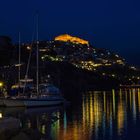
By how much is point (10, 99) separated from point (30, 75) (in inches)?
1757

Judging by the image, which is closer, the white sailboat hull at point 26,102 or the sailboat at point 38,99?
the white sailboat hull at point 26,102

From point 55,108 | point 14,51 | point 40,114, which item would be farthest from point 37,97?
point 14,51

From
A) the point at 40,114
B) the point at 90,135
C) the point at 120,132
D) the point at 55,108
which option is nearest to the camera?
the point at 90,135

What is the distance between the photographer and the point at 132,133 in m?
38.9

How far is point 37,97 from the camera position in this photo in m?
65.4

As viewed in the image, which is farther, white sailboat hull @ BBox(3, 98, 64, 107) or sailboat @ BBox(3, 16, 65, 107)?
sailboat @ BBox(3, 16, 65, 107)

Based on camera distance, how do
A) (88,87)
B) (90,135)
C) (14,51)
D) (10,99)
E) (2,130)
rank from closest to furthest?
1. (2,130)
2. (90,135)
3. (10,99)
4. (14,51)
5. (88,87)

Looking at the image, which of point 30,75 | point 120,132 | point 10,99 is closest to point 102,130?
point 120,132

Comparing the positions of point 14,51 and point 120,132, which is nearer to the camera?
point 120,132

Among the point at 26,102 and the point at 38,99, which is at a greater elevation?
the point at 38,99

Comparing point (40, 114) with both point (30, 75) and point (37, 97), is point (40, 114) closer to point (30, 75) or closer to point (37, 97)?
point (37, 97)

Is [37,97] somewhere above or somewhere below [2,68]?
below

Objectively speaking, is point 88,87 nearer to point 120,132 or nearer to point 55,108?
point 55,108

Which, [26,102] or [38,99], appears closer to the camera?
[26,102]
